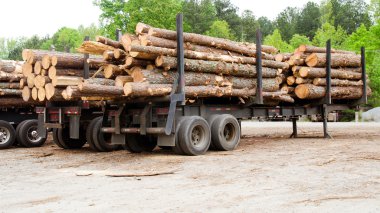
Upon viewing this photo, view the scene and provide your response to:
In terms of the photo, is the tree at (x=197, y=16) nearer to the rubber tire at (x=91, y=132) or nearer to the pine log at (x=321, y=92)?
the pine log at (x=321, y=92)

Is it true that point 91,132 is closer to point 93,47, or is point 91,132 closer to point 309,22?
point 93,47

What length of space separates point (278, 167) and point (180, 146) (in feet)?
10.1

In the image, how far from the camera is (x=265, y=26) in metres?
95.2

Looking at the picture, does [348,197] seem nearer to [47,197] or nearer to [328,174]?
[328,174]

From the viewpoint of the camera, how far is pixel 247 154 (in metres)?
12.1

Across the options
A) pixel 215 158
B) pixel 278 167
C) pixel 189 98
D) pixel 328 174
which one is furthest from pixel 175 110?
pixel 328 174

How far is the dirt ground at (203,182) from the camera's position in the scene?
627 centimetres

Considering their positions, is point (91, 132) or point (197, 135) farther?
point (91, 132)

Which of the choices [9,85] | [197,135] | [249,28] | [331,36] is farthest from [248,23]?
[197,135]

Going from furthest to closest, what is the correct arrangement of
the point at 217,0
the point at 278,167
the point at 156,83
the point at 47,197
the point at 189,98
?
1. the point at 217,0
2. the point at 189,98
3. the point at 156,83
4. the point at 278,167
5. the point at 47,197

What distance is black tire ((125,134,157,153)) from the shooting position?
13.2 m

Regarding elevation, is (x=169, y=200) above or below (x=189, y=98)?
below

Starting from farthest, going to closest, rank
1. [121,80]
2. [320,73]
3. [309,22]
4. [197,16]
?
1. [309,22]
2. [197,16]
3. [320,73]
4. [121,80]

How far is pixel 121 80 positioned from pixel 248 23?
65657 mm
